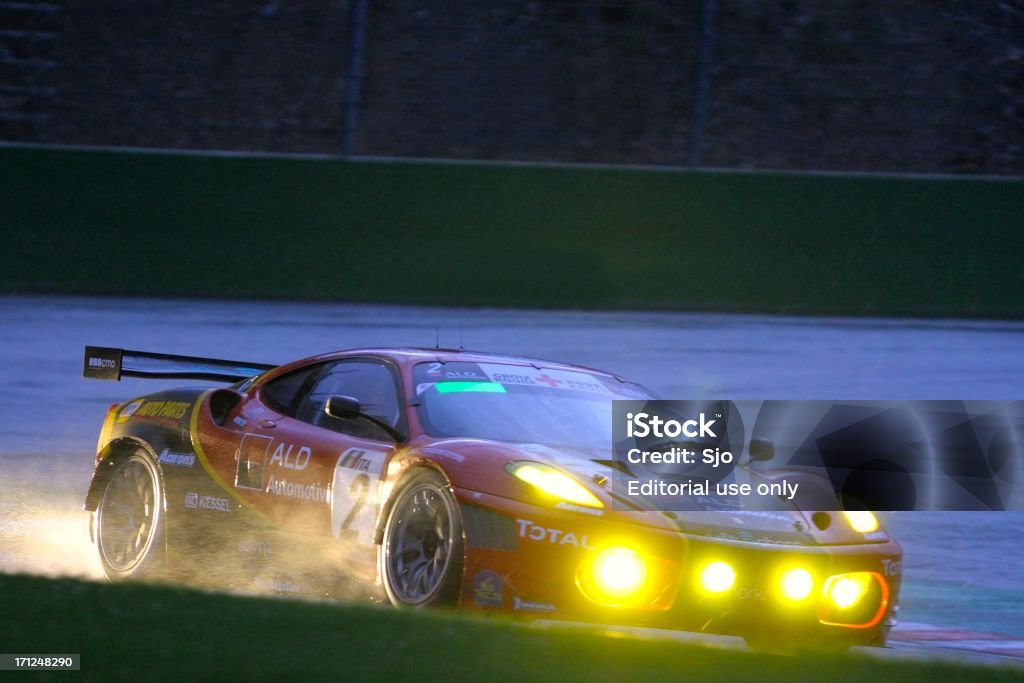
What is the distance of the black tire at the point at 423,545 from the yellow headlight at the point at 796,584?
1.04 meters

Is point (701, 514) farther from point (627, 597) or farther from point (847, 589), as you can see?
point (847, 589)

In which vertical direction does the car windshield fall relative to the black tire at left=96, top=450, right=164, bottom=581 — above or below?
above

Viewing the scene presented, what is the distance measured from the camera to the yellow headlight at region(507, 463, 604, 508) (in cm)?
528

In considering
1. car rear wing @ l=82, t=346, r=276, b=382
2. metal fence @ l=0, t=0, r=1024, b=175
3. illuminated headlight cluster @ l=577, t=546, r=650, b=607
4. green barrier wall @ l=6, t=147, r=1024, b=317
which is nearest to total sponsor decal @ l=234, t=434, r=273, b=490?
car rear wing @ l=82, t=346, r=276, b=382

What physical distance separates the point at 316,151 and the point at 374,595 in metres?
18.3

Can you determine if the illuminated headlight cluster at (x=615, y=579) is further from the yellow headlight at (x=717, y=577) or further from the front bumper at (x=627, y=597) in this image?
the yellow headlight at (x=717, y=577)

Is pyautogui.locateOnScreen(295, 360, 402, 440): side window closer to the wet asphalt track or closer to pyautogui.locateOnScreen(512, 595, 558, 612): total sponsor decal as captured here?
pyautogui.locateOnScreen(512, 595, 558, 612): total sponsor decal

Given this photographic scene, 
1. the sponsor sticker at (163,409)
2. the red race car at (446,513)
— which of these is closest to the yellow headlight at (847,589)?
the red race car at (446,513)

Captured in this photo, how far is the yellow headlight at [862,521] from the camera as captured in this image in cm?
576

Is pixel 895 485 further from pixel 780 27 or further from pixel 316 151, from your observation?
pixel 780 27

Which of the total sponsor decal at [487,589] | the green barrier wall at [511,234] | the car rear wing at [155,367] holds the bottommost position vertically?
the total sponsor decal at [487,589]

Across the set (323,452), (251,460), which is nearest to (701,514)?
(323,452)

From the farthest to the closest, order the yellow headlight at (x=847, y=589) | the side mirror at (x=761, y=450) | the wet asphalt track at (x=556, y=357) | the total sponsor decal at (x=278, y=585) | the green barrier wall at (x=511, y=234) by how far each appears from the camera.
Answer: the green barrier wall at (x=511, y=234) → the wet asphalt track at (x=556, y=357) → the side mirror at (x=761, y=450) → the total sponsor decal at (x=278, y=585) → the yellow headlight at (x=847, y=589)

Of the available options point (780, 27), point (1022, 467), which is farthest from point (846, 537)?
point (780, 27)
